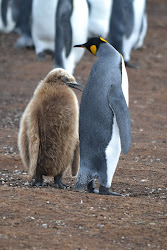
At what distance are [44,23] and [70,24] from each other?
5.03 feet

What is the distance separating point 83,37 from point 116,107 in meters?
5.52

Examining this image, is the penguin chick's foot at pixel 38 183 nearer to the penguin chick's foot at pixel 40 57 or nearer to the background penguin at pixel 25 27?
the penguin chick's foot at pixel 40 57

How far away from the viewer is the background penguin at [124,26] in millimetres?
11211

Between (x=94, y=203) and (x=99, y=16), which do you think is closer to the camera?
(x=94, y=203)

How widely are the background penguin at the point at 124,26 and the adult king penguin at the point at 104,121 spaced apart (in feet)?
23.1

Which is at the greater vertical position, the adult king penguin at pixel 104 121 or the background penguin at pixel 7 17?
the adult king penguin at pixel 104 121

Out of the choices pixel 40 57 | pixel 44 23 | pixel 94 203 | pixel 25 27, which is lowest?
pixel 25 27

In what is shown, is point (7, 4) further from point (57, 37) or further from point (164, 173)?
point (164, 173)

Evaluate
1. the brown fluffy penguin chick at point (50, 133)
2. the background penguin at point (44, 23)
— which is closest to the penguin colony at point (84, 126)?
the brown fluffy penguin chick at point (50, 133)

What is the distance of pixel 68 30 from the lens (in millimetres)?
8938

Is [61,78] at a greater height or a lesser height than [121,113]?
greater

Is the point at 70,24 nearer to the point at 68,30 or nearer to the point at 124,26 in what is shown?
the point at 68,30

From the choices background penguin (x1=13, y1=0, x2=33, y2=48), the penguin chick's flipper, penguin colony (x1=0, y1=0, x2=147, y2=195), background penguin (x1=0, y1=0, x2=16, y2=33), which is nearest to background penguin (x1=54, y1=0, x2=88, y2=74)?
background penguin (x1=13, y1=0, x2=33, y2=48)

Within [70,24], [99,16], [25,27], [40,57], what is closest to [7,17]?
[25,27]
